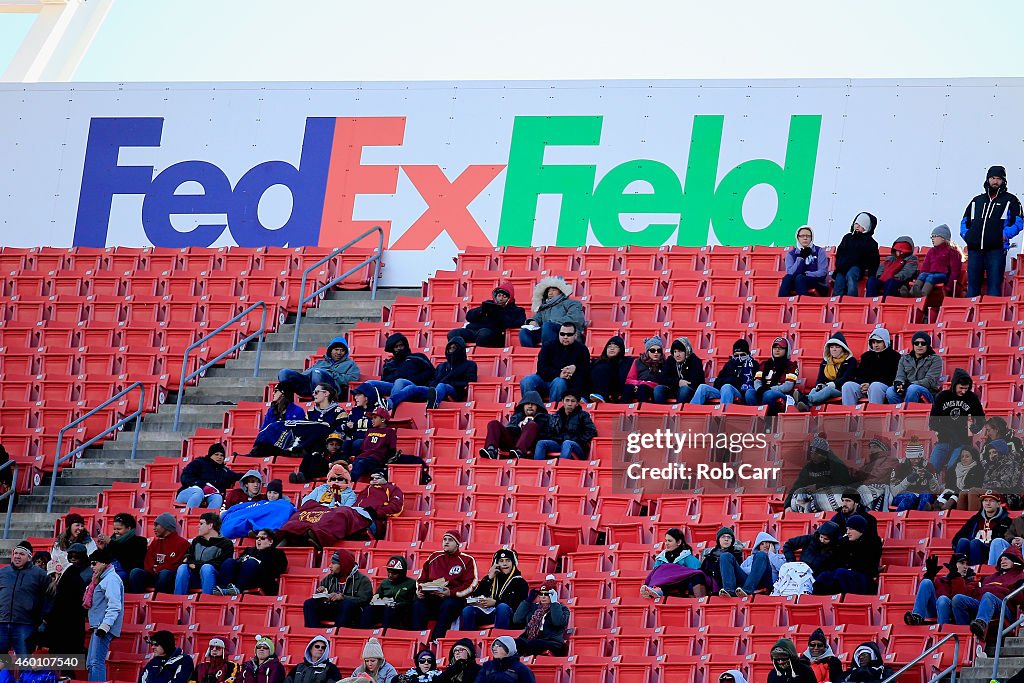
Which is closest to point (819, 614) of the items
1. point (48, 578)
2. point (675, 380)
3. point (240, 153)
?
point (675, 380)

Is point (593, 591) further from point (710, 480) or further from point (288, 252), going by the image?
point (288, 252)

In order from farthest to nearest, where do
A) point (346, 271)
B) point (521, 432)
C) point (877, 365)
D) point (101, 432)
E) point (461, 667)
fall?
1. point (346, 271)
2. point (101, 432)
3. point (877, 365)
4. point (521, 432)
5. point (461, 667)

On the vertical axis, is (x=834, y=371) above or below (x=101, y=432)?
above

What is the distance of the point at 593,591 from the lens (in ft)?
45.8

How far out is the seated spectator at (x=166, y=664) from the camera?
13.3 m

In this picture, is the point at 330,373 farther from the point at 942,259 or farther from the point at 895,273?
the point at 942,259

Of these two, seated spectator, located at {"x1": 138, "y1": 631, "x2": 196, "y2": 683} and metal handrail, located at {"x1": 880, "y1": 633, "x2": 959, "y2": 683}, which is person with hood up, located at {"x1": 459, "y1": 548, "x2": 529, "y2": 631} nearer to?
seated spectator, located at {"x1": 138, "y1": 631, "x2": 196, "y2": 683}

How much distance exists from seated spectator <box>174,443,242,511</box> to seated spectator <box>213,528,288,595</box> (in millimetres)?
1012

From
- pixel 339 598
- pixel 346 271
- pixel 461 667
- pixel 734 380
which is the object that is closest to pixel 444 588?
pixel 339 598

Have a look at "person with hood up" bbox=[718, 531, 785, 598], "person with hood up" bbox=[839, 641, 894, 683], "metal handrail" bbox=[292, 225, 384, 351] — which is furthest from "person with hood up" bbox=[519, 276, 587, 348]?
"person with hood up" bbox=[839, 641, 894, 683]

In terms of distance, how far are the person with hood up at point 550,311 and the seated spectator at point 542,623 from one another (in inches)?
149

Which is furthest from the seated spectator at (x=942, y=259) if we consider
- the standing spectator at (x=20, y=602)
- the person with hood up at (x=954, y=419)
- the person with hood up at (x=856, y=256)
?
the standing spectator at (x=20, y=602)

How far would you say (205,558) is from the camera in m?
14.5

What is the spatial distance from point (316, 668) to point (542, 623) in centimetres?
154
